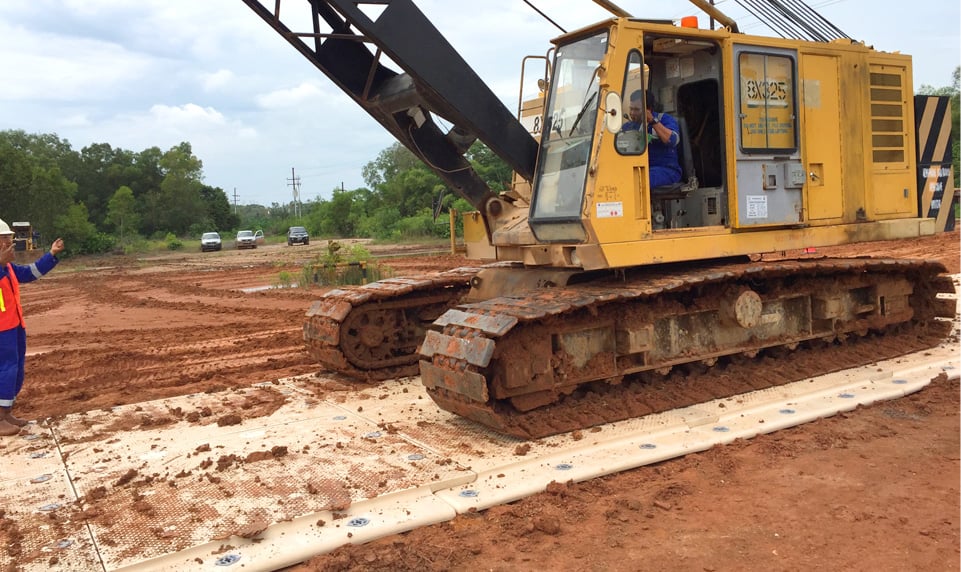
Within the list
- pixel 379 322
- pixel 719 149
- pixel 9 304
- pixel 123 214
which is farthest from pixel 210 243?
pixel 719 149

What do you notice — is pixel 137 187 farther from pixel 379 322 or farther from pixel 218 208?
pixel 379 322

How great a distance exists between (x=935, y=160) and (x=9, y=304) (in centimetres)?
875

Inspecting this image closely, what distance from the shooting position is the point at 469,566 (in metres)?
3.73

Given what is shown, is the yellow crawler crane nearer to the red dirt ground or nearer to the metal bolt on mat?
the red dirt ground

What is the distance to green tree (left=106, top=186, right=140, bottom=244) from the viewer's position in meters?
58.6

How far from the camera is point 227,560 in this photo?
Answer: 151 inches

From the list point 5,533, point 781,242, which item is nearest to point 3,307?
point 5,533

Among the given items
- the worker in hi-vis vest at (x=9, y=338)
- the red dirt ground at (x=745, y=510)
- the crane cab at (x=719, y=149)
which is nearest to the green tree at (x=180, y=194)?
the red dirt ground at (x=745, y=510)

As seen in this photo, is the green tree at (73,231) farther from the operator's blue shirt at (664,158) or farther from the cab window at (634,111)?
the cab window at (634,111)

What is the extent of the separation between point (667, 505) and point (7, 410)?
206 inches

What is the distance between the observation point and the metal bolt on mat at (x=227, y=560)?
3.80m

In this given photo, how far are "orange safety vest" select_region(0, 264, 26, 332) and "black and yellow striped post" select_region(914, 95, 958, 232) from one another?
8.39 metres

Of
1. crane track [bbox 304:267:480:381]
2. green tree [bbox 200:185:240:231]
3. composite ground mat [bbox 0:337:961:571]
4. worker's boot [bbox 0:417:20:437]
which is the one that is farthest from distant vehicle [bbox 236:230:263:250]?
worker's boot [bbox 0:417:20:437]

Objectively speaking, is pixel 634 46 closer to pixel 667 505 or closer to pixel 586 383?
pixel 586 383
